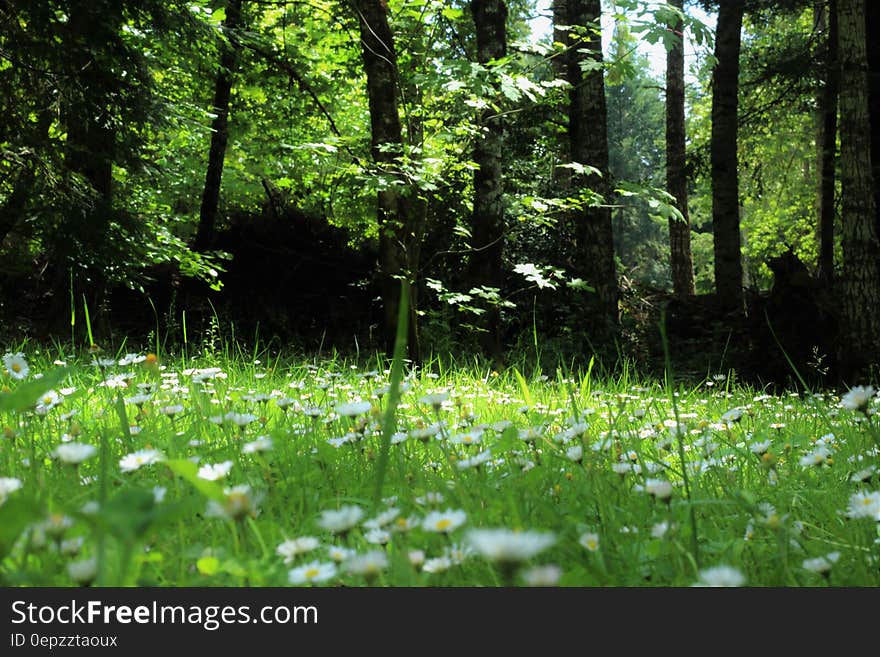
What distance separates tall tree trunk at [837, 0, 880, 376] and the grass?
370cm

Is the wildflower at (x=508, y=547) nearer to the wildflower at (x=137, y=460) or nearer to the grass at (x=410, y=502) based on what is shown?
the grass at (x=410, y=502)

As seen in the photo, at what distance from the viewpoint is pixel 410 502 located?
1.59 m

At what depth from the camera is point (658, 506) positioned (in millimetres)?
1730

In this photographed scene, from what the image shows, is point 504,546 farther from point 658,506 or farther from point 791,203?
point 791,203

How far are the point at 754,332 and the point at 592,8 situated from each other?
4.39 metres

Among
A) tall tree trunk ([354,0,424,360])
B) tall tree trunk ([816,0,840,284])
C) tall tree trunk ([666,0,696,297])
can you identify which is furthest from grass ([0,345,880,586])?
tall tree trunk ([666,0,696,297])

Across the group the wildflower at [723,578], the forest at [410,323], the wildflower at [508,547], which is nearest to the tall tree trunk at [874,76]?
the forest at [410,323]

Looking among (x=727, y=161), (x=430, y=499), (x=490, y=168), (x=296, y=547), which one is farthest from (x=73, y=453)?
(x=727, y=161)

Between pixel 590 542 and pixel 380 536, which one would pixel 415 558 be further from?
pixel 590 542

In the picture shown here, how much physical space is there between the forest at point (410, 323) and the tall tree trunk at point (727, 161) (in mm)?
51

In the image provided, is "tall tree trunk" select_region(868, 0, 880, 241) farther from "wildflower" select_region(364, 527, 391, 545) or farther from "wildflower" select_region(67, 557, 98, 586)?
"wildflower" select_region(67, 557, 98, 586)

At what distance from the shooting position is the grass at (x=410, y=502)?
101 cm
